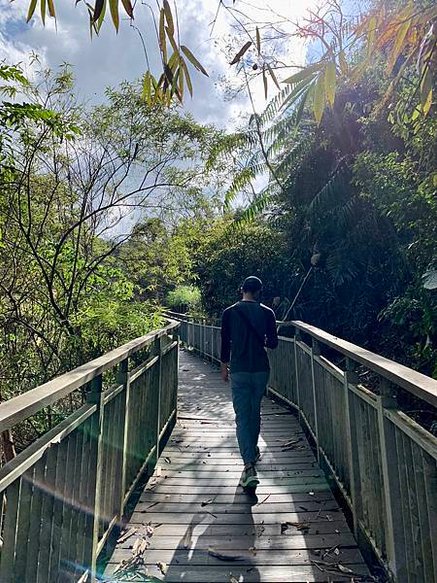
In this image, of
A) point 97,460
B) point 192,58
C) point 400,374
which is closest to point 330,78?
point 192,58

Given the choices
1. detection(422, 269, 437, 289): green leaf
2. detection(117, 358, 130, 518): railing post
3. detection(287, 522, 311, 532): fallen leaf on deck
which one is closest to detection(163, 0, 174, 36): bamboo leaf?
detection(117, 358, 130, 518): railing post

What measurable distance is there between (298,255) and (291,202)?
3.96 feet

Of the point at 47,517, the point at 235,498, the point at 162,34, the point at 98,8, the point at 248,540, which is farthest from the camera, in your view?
the point at 235,498

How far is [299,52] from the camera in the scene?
4.10 metres

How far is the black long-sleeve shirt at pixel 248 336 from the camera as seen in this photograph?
341 centimetres

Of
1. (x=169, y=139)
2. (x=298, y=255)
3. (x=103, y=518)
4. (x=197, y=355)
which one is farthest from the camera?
(x=197, y=355)

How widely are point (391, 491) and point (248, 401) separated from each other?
1679 millimetres

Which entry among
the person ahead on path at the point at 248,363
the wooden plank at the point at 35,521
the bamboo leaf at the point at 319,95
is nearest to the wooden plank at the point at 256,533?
the person ahead on path at the point at 248,363

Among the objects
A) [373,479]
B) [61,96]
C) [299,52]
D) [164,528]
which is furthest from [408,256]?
[61,96]

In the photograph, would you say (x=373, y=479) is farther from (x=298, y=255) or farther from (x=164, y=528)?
(x=298, y=255)

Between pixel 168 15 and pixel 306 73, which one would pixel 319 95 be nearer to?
pixel 306 73

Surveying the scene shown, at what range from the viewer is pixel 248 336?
11.3 feet

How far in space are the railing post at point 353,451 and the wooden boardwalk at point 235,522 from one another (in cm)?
20

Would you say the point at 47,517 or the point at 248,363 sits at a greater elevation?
the point at 248,363
